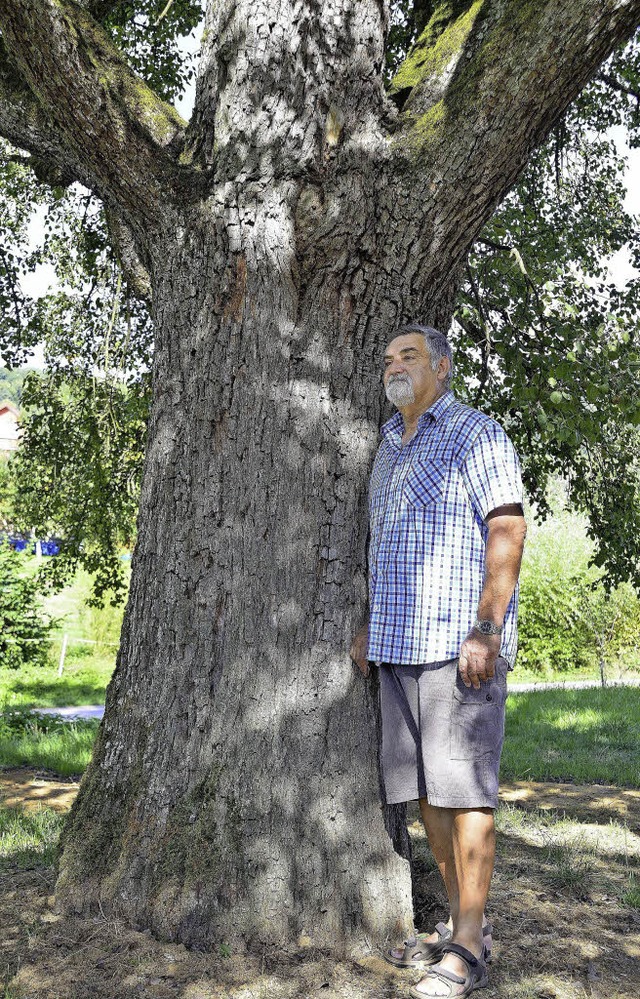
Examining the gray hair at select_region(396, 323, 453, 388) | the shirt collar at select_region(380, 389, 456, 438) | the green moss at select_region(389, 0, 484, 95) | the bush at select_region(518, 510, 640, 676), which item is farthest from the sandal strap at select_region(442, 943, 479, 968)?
the bush at select_region(518, 510, 640, 676)

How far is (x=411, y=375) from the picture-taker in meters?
3.36

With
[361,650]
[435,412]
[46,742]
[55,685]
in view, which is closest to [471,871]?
[361,650]

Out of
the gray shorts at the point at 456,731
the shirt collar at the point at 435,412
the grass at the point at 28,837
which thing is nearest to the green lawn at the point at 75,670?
the grass at the point at 28,837

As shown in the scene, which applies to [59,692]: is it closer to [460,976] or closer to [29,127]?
[29,127]

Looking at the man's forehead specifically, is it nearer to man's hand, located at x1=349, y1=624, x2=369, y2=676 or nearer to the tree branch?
man's hand, located at x1=349, y1=624, x2=369, y2=676

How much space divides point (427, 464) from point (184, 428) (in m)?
1.01

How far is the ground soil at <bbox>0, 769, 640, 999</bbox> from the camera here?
2.95 metres

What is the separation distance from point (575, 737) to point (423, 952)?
5.09m

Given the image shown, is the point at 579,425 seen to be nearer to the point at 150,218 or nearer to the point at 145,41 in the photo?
the point at 150,218

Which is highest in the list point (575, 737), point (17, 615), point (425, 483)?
point (17, 615)

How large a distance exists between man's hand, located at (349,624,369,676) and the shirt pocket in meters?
0.56

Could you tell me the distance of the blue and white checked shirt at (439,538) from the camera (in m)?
3.07


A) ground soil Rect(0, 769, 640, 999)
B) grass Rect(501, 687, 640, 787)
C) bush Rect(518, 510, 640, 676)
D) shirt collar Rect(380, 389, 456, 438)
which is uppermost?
bush Rect(518, 510, 640, 676)

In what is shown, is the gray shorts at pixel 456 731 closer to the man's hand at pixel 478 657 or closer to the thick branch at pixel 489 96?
the man's hand at pixel 478 657
